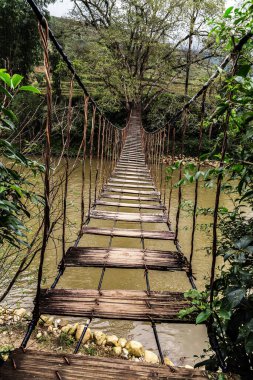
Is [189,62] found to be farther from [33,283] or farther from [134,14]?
[33,283]

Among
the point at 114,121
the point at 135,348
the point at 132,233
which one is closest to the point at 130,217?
the point at 132,233

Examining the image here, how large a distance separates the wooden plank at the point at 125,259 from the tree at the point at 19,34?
7.91 metres

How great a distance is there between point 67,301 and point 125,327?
86.4 inches

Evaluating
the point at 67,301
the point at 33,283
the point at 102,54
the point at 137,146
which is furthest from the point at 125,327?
the point at 102,54

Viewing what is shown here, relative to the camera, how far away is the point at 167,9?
1002 cm

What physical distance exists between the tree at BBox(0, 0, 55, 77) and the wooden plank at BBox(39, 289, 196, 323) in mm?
8291

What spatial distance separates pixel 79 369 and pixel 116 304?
34cm

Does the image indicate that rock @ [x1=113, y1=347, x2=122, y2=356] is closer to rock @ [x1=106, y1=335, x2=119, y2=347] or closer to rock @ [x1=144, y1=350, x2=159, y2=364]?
rock @ [x1=106, y1=335, x2=119, y2=347]

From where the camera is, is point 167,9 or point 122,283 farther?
point 167,9

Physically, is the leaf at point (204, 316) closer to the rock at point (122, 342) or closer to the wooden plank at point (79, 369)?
the wooden plank at point (79, 369)

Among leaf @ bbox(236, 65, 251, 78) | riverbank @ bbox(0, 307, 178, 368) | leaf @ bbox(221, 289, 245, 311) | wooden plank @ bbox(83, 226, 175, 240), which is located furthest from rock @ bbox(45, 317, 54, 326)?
leaf @ bbox(236, 65, 251, 78)

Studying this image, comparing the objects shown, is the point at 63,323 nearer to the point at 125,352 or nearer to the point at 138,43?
the point at 125,352

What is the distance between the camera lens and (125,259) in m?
1.50

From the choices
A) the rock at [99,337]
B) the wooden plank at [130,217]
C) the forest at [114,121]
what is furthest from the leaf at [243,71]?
the rock at [99,337]
